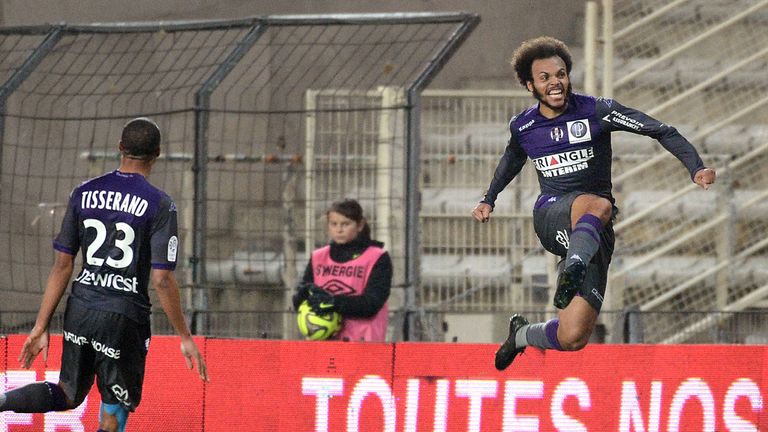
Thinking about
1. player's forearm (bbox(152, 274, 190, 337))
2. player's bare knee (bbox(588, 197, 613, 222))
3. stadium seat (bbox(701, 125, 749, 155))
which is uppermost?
stadium seat (bbox(701, 125, 749, 155))

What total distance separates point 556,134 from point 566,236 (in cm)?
53

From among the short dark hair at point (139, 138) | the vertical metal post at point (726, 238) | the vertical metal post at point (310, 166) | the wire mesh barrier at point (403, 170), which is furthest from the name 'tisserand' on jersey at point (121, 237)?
the vertical metal post at point (726, 238)

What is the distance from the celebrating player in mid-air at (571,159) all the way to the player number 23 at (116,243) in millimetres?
1899

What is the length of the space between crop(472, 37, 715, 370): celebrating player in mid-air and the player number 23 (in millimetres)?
1899

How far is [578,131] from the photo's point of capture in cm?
714

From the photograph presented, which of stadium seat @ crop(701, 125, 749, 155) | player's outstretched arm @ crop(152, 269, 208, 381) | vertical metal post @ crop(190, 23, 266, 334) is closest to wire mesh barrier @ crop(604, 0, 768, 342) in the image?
stadium seat @ crop(701, 125, 749, 155)

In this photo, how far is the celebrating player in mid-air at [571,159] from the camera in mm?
7078

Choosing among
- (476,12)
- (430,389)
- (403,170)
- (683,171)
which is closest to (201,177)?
(403,170)

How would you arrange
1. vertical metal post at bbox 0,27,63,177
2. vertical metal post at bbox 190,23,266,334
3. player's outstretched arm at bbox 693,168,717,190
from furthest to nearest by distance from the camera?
vertical metal post at bbox 0,27,63,177 < vertical metal post at bbox 190,23,266,334 < player's outstretched arm at bbox 693,168,717,190

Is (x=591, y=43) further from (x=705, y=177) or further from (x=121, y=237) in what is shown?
(x=121, y=237)

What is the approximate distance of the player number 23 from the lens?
6.73 metres

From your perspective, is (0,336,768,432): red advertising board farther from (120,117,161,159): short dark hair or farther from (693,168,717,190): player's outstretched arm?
(120,117,161,159): short dark hair

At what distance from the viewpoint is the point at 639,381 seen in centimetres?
857

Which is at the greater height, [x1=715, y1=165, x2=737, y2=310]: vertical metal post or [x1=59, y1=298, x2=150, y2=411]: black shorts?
[x1=715, y1=165, x2=737, y2=310]: vertical metal post
